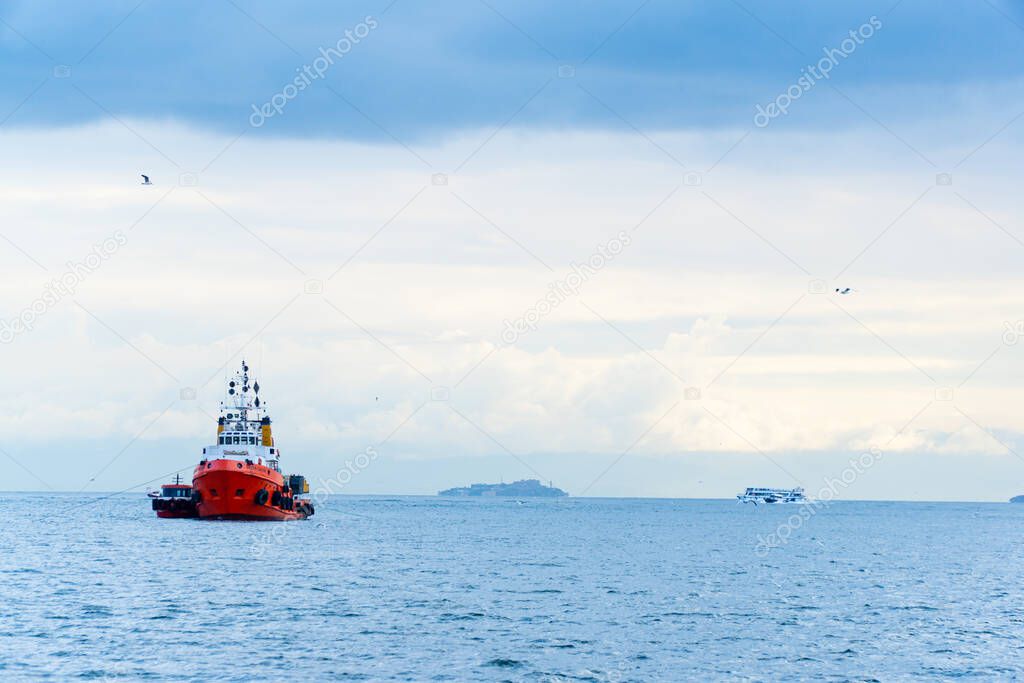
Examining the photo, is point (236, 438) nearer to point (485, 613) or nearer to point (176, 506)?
point (176, 506)

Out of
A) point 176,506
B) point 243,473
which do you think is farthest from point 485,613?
point 176,506

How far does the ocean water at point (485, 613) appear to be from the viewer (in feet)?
149

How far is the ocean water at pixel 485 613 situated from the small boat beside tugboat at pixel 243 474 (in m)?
9.43

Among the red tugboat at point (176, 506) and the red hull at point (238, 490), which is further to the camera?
the red tugboat at point (176, 506)

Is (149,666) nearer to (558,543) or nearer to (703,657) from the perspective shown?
(703,657)

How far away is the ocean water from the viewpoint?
4528 centimetres

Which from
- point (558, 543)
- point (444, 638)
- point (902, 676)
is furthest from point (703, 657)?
point (558, 543)

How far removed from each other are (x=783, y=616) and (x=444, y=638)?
19763 mm

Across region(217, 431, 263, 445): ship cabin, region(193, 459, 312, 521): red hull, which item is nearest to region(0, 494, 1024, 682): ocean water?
region(193, 459, 312, 521): red hull

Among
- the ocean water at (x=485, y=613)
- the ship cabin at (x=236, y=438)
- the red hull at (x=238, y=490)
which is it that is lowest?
the ocean water at (x=485, y=613)

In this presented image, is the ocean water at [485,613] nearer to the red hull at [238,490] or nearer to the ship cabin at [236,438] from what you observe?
the red hull at [238,490]

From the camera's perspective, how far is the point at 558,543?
Answer: 5148 inches

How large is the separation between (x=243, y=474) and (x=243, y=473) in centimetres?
13

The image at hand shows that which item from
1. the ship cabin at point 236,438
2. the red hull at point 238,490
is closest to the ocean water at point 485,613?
the red hull at point 238,490
